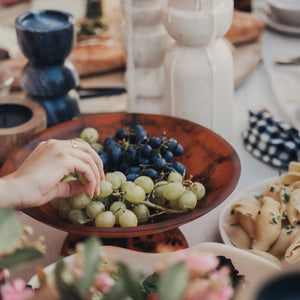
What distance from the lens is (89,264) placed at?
0.84 ft

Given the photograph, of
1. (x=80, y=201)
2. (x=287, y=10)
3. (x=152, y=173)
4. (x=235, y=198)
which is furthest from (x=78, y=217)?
(x=287, y=10)

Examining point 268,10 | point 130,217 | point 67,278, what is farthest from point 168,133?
point 268,10

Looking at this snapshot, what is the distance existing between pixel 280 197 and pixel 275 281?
20.0 inches

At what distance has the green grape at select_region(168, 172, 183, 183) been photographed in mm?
622

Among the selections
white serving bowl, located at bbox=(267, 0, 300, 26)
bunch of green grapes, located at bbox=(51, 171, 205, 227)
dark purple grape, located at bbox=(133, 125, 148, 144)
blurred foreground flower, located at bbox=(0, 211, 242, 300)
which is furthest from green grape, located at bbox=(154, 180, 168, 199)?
white serving bowl, located at bbox=(267, 0, 300, 26)

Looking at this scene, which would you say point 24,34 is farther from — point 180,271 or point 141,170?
point 180,271

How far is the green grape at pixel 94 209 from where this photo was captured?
577 millimetres

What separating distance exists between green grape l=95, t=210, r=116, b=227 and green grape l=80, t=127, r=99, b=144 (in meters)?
0.18

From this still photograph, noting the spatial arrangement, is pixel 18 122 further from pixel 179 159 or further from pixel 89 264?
pixel 89 264

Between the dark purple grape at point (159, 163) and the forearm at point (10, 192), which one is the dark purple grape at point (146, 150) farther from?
the forearm at point (10, 192)

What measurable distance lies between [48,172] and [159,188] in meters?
0.15

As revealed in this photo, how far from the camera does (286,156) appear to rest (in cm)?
85

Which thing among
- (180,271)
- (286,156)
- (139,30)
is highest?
(180,271)

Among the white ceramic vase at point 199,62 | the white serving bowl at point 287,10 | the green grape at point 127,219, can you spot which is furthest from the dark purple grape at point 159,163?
the white serving bowl at point 287,10
